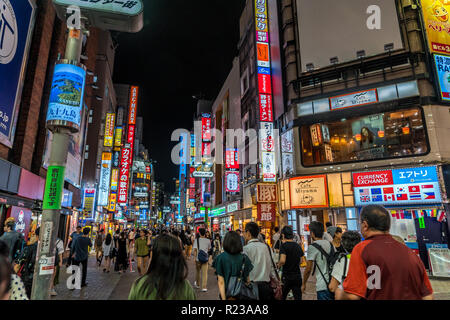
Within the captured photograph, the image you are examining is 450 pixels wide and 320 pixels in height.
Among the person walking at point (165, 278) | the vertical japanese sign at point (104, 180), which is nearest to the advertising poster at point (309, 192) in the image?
the person walking at point (165, 278)

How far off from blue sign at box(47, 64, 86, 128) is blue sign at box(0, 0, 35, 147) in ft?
23.2

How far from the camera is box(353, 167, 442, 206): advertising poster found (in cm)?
1469

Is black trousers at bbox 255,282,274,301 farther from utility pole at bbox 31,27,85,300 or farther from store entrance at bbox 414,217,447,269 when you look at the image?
store entrance at bbox 414,217,447,269

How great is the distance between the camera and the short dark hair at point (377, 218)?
2.79 metres

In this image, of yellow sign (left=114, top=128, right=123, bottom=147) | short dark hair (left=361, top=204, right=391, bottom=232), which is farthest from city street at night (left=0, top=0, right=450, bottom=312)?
yellow sign (left=114, top=128, right=123, bottom=147)

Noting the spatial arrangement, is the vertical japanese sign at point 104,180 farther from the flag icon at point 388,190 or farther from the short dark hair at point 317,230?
the short dark hair at point 317,230

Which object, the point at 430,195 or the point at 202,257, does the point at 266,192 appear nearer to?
the point at 430,195

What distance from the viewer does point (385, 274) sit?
258 centimetres

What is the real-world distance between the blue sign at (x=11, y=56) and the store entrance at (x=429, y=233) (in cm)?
2050

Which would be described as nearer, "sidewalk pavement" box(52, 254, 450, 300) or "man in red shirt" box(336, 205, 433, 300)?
"man in red shirt" box(336, 205, 433, 300)

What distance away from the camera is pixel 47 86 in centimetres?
1717

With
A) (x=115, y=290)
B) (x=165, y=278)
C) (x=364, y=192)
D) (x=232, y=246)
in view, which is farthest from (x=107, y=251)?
(x=364, y=192)

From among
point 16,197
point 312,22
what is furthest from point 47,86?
point 312,22

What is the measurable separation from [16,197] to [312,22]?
21.4 metres
